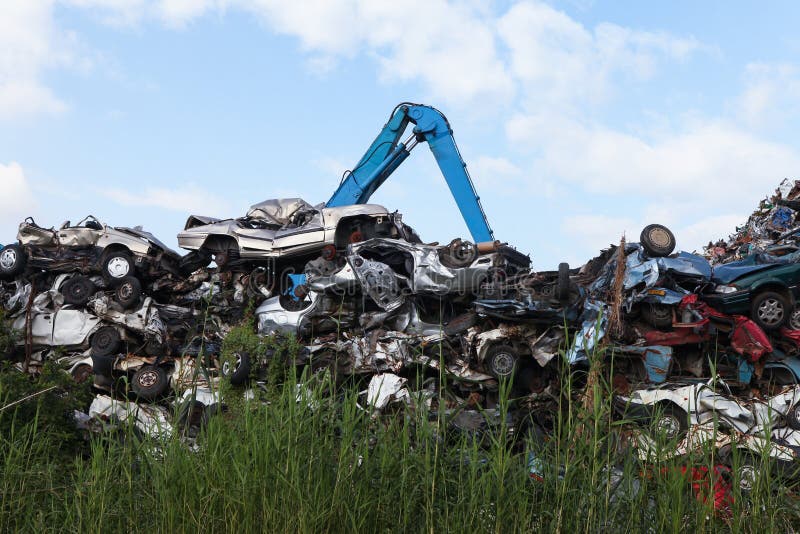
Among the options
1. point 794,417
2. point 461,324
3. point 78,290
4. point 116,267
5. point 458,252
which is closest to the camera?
point 794,417

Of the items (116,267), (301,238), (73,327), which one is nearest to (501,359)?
(301,238)

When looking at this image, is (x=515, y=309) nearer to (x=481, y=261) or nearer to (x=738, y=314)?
(x=481, y=261)

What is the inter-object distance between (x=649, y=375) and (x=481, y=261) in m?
3.03

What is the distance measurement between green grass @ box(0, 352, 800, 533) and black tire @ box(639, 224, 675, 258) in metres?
6.95

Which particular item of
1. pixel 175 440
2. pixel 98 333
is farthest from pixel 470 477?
pixel 98 333

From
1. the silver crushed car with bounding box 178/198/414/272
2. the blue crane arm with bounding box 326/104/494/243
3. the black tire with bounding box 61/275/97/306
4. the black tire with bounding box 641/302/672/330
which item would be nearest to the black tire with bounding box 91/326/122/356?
the black tire with bounding box 61/275/97/306

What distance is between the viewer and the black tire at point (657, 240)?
11.3 meters

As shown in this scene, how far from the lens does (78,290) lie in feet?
43.3

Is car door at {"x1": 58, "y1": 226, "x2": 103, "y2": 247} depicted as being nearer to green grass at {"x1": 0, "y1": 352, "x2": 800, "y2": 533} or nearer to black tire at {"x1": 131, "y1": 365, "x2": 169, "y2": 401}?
black tire at {"x1": 131, "y1": 365, "x2": 169, "y2": 401}

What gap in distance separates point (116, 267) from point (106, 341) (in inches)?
59.2

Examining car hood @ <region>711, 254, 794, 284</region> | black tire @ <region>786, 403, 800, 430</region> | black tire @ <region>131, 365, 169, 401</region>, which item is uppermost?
car hood @ <region>711, 254, 794, 284</region>

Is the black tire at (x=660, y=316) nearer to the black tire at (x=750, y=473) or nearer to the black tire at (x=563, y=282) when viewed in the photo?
the black tire at (x=563, y=282)

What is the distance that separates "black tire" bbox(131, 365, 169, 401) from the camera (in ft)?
37.6

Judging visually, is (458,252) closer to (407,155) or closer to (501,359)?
(501,359)
